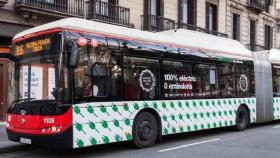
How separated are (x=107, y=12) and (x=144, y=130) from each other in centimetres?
984

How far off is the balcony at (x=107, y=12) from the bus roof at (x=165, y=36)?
6.01 meters

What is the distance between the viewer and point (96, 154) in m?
10.2

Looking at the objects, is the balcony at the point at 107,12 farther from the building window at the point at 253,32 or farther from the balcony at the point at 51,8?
the building window at the point at 253,32

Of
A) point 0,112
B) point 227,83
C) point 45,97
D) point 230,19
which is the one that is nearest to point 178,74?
point 227,83

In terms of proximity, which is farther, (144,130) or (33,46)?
(144,130)

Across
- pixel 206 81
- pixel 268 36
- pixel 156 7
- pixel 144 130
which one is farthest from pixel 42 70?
pixel 268 36

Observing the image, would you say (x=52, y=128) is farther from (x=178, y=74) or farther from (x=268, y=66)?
(x=268, y=66)

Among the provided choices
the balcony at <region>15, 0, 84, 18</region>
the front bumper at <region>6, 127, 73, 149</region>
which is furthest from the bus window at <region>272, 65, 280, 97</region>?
the front bumper at <region>6, 127, 73, 149</region>

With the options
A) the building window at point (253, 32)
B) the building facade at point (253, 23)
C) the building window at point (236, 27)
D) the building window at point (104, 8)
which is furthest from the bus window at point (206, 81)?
the building window at point (253, 32)

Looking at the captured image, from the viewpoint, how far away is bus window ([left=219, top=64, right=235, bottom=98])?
13.9 metres

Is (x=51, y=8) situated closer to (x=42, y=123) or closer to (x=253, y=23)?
(x=42, y=123)

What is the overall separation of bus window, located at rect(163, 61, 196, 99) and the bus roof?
642 millimetres

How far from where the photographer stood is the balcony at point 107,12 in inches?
729

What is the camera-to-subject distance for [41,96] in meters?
9.35
